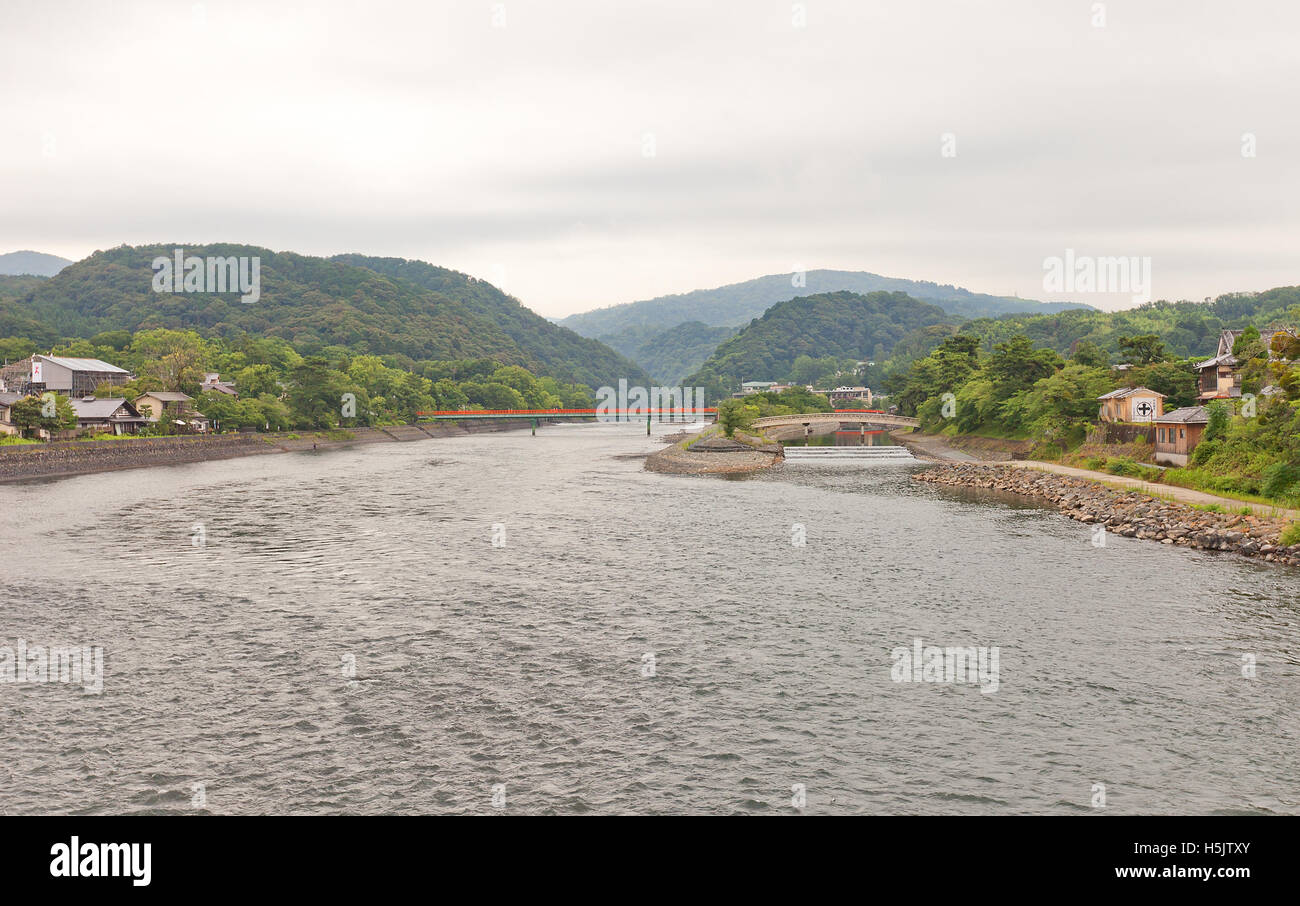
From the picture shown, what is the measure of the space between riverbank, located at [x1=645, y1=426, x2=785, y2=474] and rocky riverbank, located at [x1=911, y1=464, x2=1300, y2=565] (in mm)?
25022

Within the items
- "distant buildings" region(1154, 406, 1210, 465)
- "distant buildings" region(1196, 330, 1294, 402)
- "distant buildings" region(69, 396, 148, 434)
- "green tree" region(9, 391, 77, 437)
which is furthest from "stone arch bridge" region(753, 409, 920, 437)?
"green tree" region(9, 391, 77, 437)

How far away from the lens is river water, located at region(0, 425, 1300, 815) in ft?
46.1

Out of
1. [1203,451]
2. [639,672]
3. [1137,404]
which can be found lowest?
[639,672]

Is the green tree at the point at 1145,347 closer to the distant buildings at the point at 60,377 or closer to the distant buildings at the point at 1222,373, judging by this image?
the distant buildings at the point at 1222,373

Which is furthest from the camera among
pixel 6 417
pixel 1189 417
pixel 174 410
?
pixel 174 410

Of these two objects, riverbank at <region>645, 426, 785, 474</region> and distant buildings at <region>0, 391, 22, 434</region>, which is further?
riverbank at <region>645, 426, 785, 474</region>

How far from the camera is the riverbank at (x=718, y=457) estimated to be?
74.6m

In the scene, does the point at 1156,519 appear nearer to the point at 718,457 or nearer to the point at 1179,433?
the point at 1179,433

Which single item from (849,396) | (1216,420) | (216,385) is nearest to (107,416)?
(216,385)

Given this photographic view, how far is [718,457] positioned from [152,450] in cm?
5363

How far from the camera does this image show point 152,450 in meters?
77.2

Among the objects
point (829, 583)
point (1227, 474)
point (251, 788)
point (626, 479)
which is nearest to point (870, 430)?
point (626, 479)

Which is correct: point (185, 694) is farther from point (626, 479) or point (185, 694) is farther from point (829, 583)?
point (626, 479)

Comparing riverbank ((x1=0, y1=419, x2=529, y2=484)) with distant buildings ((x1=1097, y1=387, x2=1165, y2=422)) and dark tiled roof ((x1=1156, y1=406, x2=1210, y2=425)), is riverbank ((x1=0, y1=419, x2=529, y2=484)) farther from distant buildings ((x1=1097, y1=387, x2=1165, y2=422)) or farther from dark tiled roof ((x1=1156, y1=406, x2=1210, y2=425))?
distant buildings ((x1=1097, y1=387, x2=1165, y2=422))
